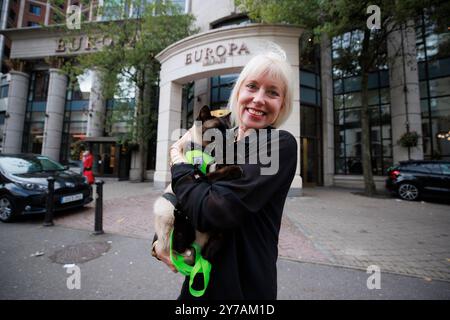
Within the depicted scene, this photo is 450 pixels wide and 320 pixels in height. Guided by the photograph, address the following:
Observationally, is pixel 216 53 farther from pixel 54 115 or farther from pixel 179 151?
pixel 54 115

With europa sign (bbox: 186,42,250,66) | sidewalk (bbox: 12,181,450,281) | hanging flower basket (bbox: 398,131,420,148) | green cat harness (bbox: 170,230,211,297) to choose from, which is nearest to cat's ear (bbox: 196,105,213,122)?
green cat harness (bbox: 170,230,211,297)

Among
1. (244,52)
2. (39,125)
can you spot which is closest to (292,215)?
(244,52)

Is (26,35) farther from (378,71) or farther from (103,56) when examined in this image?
(378,71)

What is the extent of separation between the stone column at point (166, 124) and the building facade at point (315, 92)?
0.06 metres

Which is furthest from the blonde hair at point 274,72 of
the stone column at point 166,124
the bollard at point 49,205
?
the stone column at point 166,124

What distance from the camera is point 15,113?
75.2 feet

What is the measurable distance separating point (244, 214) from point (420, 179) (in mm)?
11868

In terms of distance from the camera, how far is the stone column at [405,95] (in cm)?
1320

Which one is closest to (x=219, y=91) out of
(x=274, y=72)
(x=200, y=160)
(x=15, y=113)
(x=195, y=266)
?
(x=274, y=72)

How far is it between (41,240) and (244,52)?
9.98 m
